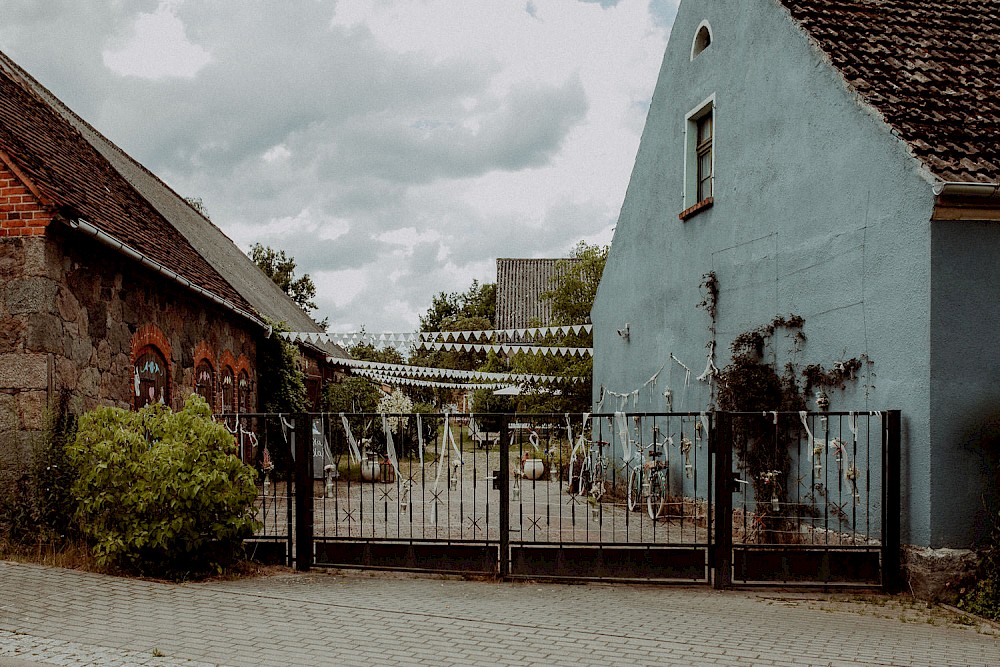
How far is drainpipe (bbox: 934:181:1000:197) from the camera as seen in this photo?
7621 mm

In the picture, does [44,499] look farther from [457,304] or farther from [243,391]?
[457,304]

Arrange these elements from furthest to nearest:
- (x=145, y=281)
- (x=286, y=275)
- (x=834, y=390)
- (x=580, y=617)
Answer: (x=286, y=275)
(x=145, y=281)
(x=834, y=390)
(x=580, y=617)

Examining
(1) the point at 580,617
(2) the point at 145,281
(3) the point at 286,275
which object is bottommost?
(1) the point at 580,617

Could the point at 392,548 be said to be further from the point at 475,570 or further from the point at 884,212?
the point at 884,212

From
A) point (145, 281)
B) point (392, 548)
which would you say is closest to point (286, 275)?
point (145, 281)

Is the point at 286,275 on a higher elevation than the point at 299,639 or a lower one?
higher

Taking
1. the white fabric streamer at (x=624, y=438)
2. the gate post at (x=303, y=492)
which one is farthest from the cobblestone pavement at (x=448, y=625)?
the white fabric streamer at (x=624, y=438)

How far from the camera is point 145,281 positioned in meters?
11.4

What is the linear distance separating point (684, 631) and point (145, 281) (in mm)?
8132

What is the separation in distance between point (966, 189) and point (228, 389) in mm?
11820

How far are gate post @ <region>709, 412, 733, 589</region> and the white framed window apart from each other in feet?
17.1

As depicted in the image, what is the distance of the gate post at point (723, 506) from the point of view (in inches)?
324

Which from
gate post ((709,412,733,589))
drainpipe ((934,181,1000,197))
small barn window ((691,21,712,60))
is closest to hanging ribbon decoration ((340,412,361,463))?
gate post ((709,412,733,589))

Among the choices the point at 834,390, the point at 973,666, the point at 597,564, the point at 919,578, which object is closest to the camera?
the point at 973,666
